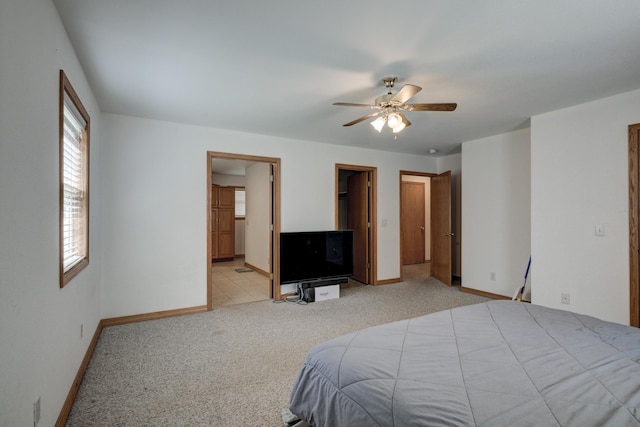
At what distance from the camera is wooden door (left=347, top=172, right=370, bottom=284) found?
5543 mm

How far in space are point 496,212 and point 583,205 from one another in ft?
4.46

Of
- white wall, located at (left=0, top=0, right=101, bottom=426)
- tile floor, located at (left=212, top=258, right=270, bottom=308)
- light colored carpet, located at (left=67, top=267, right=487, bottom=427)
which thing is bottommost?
light colored carpet, located at (left=67, top=267, right=487, bottom=427)

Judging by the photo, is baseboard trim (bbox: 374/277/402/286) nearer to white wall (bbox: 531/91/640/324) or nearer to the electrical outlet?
white wall (bbox: 531/91/640/324)

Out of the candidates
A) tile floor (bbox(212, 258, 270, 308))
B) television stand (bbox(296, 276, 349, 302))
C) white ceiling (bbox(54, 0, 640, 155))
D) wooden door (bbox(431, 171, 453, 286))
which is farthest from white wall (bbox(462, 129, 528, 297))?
tile floor (bbox(212, 258, 270, 308))

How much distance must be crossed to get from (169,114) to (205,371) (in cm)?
274

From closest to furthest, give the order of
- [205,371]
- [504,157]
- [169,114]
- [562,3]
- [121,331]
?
[562,3]
[205,371]
[121,331]
[169,114]
[504,157]

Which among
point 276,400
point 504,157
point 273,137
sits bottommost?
point 276,400

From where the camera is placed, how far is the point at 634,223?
9.61 ft

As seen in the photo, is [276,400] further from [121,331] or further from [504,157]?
[504,157]

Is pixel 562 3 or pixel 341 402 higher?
pixel 562 3

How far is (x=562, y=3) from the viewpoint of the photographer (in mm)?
1678

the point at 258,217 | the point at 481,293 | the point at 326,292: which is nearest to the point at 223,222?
the point at 258,217

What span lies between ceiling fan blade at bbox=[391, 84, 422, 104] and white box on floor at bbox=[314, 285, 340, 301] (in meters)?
2.92

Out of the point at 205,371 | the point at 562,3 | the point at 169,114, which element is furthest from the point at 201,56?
the point at 205,371
